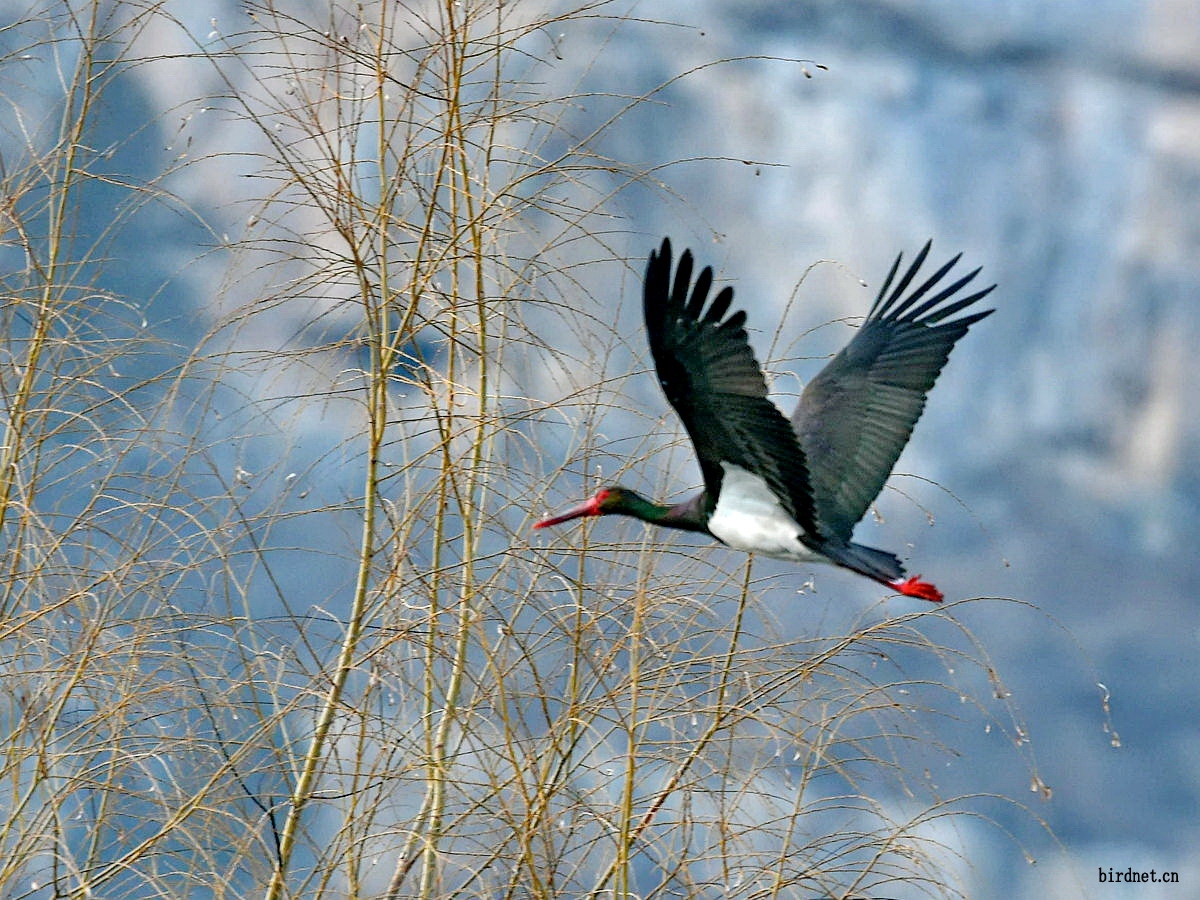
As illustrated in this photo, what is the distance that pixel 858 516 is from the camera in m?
2.94

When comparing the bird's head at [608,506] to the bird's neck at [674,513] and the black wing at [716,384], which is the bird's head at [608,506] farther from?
the black wing at [716,384]

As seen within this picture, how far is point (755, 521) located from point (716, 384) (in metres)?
0.40

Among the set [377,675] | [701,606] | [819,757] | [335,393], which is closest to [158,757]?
[377,675]

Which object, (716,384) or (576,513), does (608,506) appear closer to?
(576,513)

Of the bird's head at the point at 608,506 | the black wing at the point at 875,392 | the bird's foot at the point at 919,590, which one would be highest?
the black wing at the point at 875,392

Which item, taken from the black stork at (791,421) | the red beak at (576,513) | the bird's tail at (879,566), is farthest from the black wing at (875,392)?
the red beak at (576,513)

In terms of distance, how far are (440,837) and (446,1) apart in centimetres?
153

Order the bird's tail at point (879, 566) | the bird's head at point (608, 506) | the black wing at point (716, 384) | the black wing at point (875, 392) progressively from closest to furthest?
1. the black wing at point (716, 384)
2. the bird's tail at point (879, 566)
3. the bird's head at point (608, 506)
4. the black wing at point (875, 392)

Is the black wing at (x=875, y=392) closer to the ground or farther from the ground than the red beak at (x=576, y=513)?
farther from the ground

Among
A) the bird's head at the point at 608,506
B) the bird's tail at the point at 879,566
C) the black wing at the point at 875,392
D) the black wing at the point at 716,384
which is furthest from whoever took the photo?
the black wing at the point at 875,392

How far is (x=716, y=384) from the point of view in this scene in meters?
2.35

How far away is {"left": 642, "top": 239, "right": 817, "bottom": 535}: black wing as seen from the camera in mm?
2236

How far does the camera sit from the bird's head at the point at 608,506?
268 cm

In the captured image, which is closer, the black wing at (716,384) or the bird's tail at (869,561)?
the black wing at (716,384)
